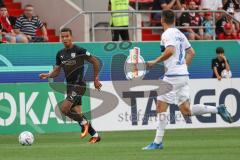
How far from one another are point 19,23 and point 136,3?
376 cm

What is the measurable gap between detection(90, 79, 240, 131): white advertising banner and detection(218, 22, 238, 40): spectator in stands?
175 inches

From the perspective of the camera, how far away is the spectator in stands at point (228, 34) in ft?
88.3

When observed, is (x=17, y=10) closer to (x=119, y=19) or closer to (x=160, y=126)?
(x=119, y=19)

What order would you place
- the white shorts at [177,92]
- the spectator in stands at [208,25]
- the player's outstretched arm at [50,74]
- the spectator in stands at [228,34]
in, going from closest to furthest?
the white shorts at [177,92] < the player's outstretched arm at [50,74] < the spectator in stands at [208,25] < the spectator in stands at [228,34]

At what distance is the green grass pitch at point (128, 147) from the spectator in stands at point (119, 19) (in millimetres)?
4770

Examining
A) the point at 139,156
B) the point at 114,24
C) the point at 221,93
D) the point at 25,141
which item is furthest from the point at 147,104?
the point at 139,156

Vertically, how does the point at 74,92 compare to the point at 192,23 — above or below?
below

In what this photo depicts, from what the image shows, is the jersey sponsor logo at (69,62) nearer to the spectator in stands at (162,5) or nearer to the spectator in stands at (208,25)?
the spectator in stands at (162,5)

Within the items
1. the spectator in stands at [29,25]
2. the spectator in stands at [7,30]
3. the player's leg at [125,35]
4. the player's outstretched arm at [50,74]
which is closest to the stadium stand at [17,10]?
the spectator in stands at [7,30]

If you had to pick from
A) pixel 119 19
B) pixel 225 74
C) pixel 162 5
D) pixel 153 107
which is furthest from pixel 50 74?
pixel 162 5

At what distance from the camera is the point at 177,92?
15.3 m

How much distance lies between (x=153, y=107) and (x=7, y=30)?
4.89m

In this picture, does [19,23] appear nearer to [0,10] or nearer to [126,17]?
[0,10]

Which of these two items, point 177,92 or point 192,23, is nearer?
point 177,92
